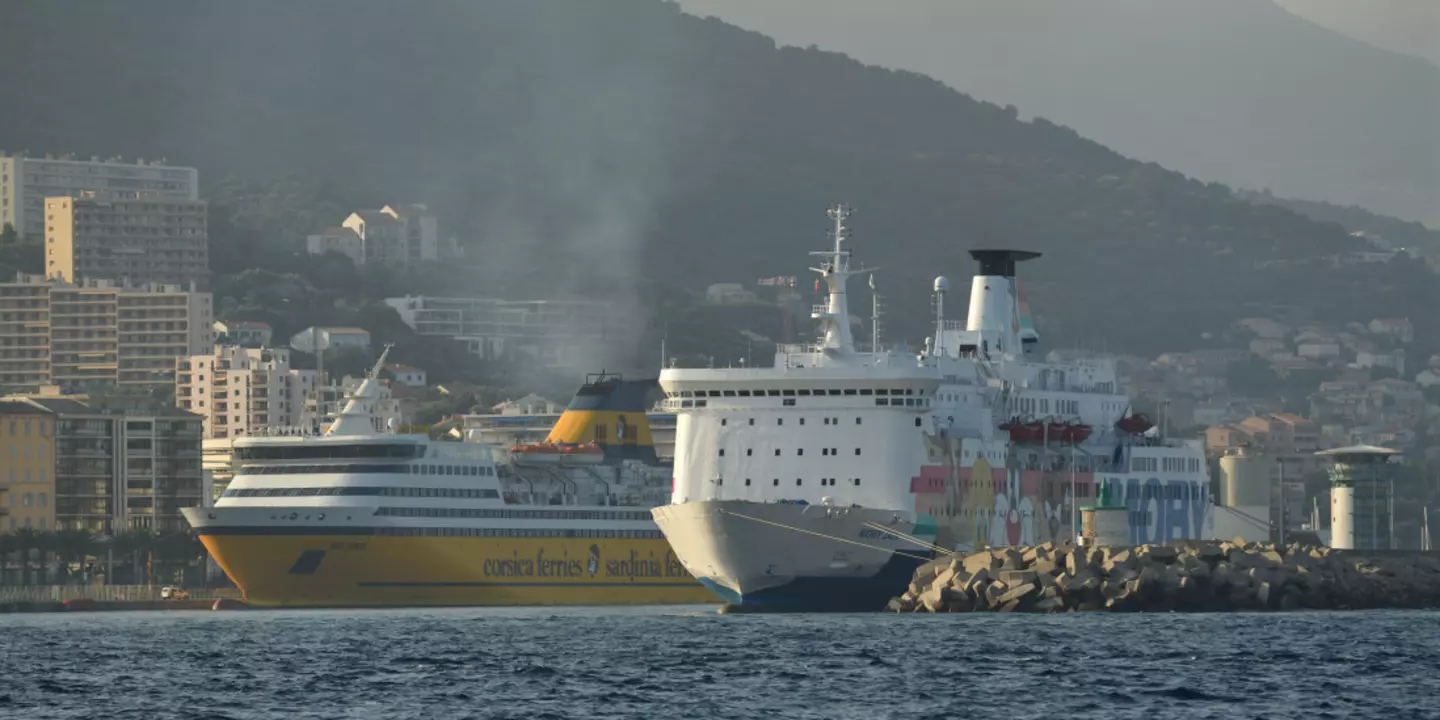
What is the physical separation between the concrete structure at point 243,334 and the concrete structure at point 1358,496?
97.3 m

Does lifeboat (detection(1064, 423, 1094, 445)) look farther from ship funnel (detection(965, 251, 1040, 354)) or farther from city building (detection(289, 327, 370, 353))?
city building (detection(289, 327, 370, 353))

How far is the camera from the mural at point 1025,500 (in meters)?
73.8

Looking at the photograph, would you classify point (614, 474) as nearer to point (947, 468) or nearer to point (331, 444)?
point (331, 444)

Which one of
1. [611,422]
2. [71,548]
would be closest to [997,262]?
[611,422]

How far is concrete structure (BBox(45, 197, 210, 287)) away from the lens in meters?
192

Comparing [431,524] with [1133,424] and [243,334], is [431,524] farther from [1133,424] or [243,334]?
[243,334]

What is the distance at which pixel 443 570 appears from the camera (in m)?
94.9

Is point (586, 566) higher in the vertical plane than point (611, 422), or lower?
lower

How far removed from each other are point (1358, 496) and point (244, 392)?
253ft

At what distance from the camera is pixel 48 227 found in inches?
7638

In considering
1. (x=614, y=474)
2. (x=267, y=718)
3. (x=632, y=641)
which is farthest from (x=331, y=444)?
(x=267, y=718)

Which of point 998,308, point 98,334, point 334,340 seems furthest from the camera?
point 334,340

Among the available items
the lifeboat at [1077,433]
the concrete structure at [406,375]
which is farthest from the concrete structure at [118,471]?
the lifeboat at [1077,433]

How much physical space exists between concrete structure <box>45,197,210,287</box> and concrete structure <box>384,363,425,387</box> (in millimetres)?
Result: 22716
